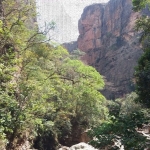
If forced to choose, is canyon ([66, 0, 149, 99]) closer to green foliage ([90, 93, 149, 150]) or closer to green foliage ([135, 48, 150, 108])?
green foliage ([135, 48, 150, 108])

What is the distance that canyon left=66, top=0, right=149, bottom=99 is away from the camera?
40375 millimetres

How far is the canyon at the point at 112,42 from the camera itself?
4038 cm

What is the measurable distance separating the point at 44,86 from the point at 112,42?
36680mm

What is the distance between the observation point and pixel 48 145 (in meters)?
15.5

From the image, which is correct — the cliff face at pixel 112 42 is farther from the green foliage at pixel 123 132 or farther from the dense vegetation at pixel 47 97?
the green foliage at pixel 123 132

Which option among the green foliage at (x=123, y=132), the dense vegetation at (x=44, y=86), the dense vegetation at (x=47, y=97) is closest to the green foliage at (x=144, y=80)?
the dense vegetation at (x=47, y=97)

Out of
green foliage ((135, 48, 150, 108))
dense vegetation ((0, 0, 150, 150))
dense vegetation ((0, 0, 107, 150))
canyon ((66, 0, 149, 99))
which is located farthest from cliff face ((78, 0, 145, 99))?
green foliage ((135, 48, 150, 108))

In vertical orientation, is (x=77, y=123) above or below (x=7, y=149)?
below

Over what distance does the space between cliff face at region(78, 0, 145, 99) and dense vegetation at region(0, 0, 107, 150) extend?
21767 mm

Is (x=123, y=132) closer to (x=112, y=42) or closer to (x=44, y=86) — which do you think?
(x=44, y=86)

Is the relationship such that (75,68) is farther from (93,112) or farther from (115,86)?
(115,86)

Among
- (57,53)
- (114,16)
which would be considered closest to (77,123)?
(57,53)

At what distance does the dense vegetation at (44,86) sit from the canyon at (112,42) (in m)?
22.0

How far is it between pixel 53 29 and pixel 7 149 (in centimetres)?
559
